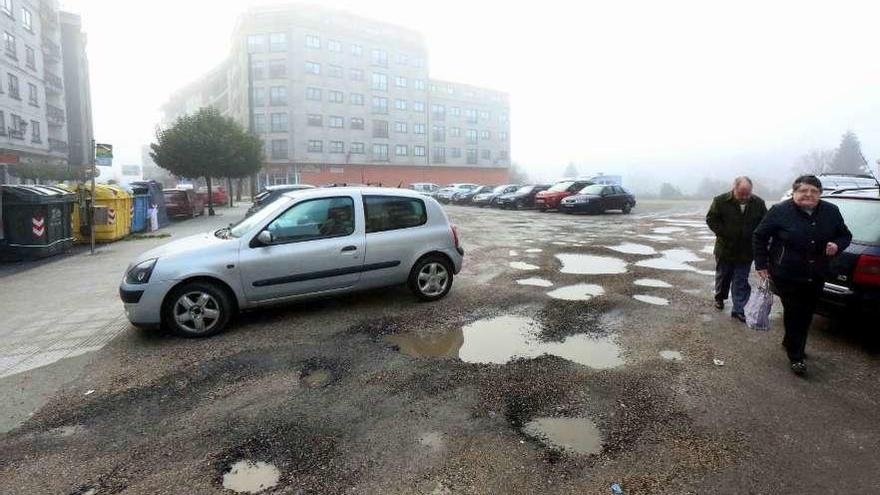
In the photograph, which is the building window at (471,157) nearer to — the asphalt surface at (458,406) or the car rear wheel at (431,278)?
the car rear wheel at (431,278)

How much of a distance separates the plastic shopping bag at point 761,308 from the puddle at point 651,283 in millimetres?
2837

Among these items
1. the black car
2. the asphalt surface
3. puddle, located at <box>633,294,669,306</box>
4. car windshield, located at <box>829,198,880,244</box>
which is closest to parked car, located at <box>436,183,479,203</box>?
puddle, located at <box>633,294,669,306</box>

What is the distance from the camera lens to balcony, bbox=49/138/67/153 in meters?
38.8

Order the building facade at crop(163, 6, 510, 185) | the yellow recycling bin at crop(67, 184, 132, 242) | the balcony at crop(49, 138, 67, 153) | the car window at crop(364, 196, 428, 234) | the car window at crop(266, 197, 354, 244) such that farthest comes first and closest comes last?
1. the building facade at crop(163, 6, 510, 185)
2. the balcony at crop(49, 138, 67, 153)
3. the yellow recycling bin at crop(67, 184, 132, 242)
4. the car window at crop(364, 196, 428, 234)
5. the car window at crop(266, 197, 354, 244)

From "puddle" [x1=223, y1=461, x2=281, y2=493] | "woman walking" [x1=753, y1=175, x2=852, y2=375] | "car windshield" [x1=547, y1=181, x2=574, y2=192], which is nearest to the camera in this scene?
"puddle" [x1=223, y1=461, x2=281, y2=493]

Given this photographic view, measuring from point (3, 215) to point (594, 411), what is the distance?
40.7 feet

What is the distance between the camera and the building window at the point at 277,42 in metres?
53.3

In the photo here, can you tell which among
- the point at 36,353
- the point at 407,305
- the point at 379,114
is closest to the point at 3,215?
the point at 36,353

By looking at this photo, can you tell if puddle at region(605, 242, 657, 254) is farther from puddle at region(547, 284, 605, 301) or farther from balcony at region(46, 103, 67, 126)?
balcony at region(46, 103, 67, 126)

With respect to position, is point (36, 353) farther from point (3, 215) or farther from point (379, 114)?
point (379, 114)

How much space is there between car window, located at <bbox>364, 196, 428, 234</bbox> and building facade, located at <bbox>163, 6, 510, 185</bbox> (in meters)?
50.4

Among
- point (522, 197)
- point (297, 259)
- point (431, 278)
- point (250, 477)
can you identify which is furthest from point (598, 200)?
point (250, 477)

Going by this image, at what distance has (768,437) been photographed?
3117mm

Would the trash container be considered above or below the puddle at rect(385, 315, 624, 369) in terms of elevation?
above
